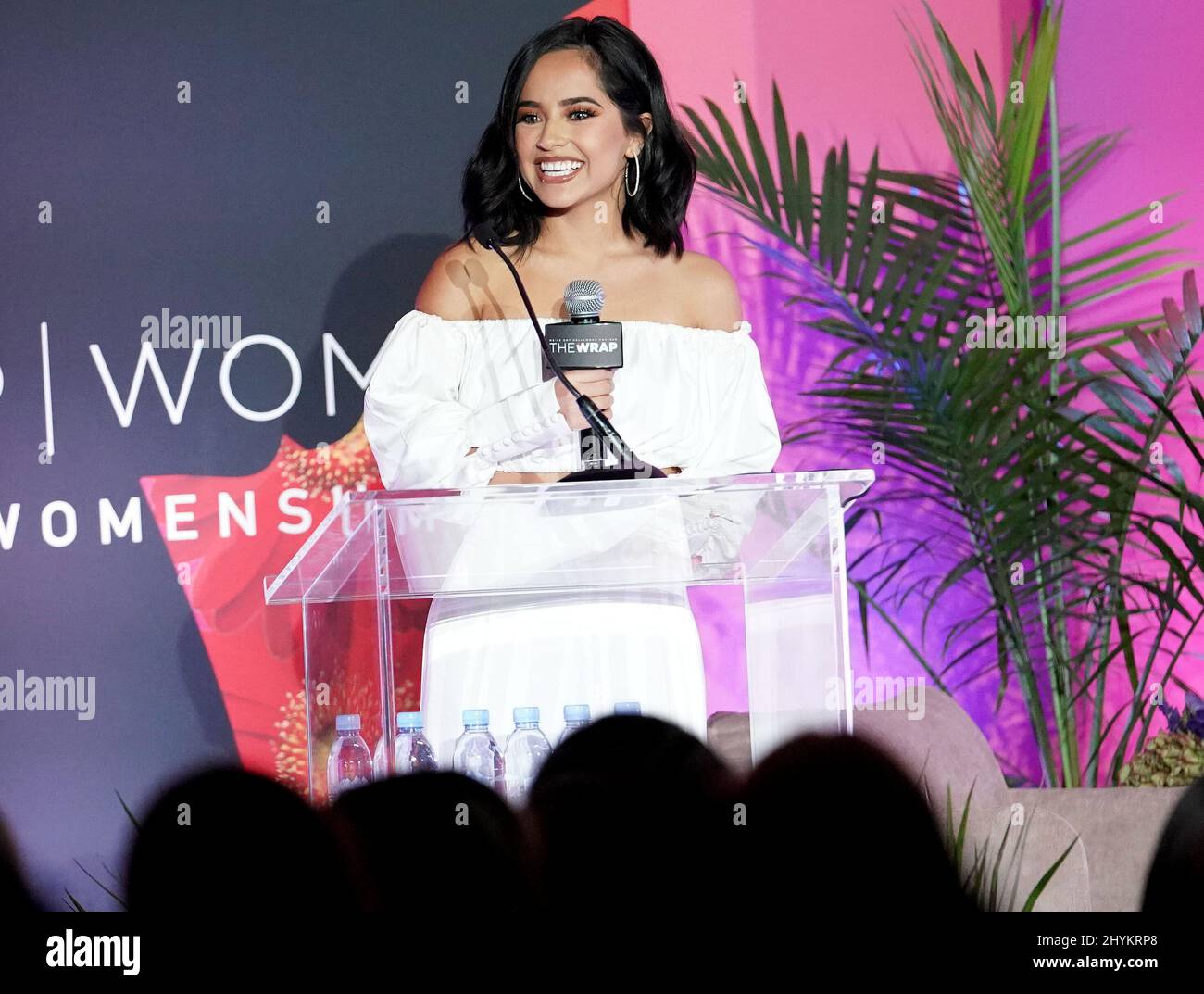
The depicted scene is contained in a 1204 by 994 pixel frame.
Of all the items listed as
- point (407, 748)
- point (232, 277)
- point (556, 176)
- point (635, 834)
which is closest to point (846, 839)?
point (635, 834)

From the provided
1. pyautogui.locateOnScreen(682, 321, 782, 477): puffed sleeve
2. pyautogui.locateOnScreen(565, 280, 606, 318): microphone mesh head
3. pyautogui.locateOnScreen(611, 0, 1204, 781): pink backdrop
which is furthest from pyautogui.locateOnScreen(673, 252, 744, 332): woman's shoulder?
pyautogui.locateOnScreen(565, 280, 606, 318): microphone mesh head

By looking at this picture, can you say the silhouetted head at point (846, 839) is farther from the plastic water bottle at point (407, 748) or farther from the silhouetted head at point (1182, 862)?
the plastic water bottle at point (407, 748)

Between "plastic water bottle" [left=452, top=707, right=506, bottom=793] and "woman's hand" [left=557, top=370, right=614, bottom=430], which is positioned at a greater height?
"woman's hand" [left=557, top=370, right=614, bottom=430]

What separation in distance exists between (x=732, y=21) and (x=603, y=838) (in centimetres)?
371

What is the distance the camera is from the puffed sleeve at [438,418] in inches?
96.7

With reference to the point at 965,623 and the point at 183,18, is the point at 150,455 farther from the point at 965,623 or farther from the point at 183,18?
the point at 965,623

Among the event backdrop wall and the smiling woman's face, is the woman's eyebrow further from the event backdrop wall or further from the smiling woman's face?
the event backdrop wall

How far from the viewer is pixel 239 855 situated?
0.87 m

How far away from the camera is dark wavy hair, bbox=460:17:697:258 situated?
10.9 feet

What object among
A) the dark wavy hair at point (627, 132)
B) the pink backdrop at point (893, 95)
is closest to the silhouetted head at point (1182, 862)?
the dark wavy hair at point (627, 132)

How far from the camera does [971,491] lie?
12.2ft

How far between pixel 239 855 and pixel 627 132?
8.93 feet

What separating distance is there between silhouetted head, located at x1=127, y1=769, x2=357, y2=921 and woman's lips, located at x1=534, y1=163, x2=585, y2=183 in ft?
8.52
